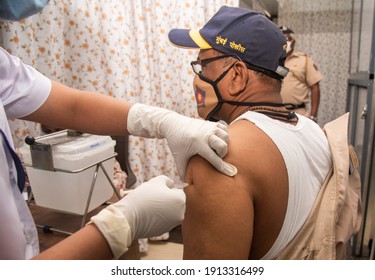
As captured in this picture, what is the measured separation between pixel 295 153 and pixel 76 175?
135cm

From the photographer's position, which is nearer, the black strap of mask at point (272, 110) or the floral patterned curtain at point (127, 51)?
the black strap of mask at point (272, 110)

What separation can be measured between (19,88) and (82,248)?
0.66m

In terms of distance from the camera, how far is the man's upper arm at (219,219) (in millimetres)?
737

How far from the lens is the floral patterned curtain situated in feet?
8.13

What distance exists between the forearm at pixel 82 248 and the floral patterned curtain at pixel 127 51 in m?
2.02

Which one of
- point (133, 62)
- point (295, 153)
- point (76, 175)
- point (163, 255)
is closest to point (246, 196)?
point (295, 153)

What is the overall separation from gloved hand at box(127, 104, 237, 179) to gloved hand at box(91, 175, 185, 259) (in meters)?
A: 0.13

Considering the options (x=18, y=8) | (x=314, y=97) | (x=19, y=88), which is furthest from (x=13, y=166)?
(x=314, y=97)

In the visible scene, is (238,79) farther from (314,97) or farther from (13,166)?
(314,97)

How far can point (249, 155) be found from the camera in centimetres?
79

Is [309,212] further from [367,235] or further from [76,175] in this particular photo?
[367,235]

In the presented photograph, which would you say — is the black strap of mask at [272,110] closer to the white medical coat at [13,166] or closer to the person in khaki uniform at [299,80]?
the white medical coat at [13,166]

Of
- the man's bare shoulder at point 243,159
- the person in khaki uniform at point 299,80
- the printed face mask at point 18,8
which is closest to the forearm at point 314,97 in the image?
the person in khaki uniform at point 299,80

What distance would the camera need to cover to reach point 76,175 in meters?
1.80
